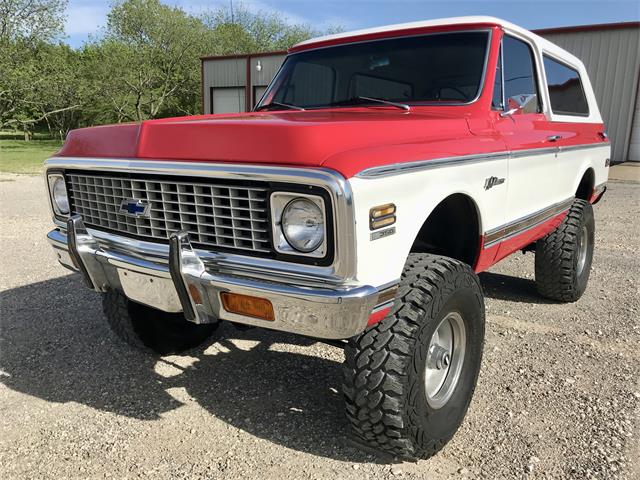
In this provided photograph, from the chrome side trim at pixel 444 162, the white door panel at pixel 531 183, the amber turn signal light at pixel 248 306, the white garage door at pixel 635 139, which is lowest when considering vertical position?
the white garage door at pixel 635 139

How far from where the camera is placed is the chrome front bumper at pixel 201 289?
6.21ft

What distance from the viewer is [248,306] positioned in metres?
2.05

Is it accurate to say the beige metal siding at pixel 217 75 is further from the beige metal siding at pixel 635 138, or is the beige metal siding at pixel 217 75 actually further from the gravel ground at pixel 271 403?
the gravel ground at pixel 271 403

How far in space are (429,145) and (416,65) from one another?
1.02 meters

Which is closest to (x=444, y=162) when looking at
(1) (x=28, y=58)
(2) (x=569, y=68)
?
(2) (x=569, y=68)

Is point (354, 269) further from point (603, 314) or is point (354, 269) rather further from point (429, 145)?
point (603, 314)

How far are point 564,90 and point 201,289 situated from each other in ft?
11.8

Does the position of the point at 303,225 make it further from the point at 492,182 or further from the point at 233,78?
the point at 233,78

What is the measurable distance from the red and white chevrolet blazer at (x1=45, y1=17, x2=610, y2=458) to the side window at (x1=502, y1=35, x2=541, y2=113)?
20 mm

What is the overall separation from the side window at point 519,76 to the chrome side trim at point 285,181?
182cm

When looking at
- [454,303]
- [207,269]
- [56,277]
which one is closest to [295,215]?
[207,269]

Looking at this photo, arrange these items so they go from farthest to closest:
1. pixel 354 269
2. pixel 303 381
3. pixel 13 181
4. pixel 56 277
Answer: pixel 13 181 → pixel 56 277 → pixel 303 381 → pixel 354 269

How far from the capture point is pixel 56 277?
5066mm

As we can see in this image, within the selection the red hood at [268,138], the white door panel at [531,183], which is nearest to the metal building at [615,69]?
the white door panel at [531,183]
